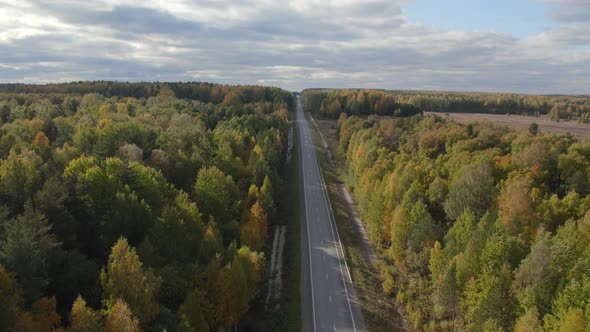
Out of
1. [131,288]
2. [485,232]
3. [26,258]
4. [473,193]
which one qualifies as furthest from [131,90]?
[485,232]

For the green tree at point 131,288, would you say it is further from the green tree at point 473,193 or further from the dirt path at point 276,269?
the green tree at point 473,193

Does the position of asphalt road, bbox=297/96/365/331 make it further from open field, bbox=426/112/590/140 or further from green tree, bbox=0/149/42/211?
open field, bbox=426/112/590/140

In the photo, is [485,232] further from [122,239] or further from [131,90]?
[131,90]

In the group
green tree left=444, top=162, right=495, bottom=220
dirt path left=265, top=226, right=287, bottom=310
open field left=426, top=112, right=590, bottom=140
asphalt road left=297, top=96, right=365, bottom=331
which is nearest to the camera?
asphalt road left=297, top=96, right=365, bottom=331

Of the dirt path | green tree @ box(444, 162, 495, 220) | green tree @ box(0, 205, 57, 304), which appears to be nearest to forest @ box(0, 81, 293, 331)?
green tree @ box(0, 205, 57, 304)

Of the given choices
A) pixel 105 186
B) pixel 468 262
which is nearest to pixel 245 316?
pixel 105 186
